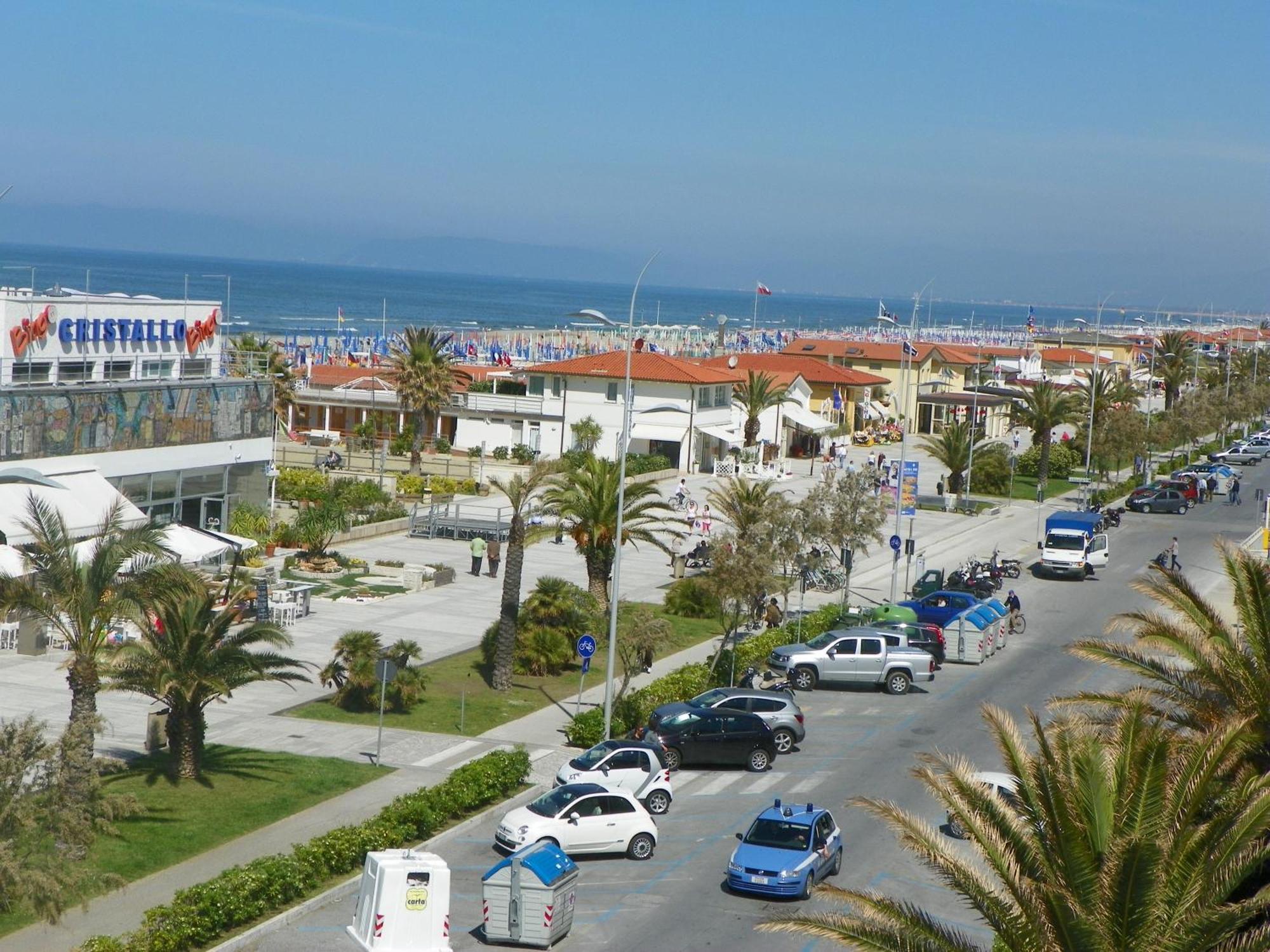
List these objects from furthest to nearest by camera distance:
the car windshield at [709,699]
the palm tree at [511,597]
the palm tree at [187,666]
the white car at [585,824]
Answer: 1. the palm tree at [511,597]
2. the car windshield at [709,699]
3. the palm tree at [187,666]
4. the white car at [585,824]

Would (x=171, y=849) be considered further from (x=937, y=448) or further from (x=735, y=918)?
(x=937, y=448)

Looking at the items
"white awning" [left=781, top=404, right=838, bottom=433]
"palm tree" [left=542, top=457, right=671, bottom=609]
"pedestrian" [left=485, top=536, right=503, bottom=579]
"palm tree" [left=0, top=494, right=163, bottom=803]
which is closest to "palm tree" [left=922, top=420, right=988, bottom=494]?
"white awning" [left=781, top=404, right=838, bottom=433]

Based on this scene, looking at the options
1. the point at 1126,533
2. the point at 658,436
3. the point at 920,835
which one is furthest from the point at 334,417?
the point at 920,835

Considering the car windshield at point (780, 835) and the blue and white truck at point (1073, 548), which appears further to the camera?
the blue and white truck at point (1073, 548)

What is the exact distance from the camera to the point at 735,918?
19.0 meters

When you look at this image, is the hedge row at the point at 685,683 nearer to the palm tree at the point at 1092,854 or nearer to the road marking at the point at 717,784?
the road marking at the point at 717,784

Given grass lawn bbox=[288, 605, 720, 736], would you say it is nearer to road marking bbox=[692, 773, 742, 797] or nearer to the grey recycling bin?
road marking bbox=[692, 773, 742, 797]

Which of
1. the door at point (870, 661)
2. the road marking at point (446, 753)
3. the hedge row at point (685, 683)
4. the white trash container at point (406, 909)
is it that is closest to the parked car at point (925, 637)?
the hedge row at point (685, 683)

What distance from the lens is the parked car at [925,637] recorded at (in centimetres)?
3694

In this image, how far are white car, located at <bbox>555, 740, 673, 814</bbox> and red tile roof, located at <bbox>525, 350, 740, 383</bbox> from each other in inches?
1866

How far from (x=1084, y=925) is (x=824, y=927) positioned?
6.60 feet

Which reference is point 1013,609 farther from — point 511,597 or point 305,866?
point 305,866

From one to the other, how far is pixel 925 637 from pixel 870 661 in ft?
12.9

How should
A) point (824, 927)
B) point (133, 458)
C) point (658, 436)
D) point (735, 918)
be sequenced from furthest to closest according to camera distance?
point (658, 436) < point (133, 458) < point (735, 918) < point (824, 927)
